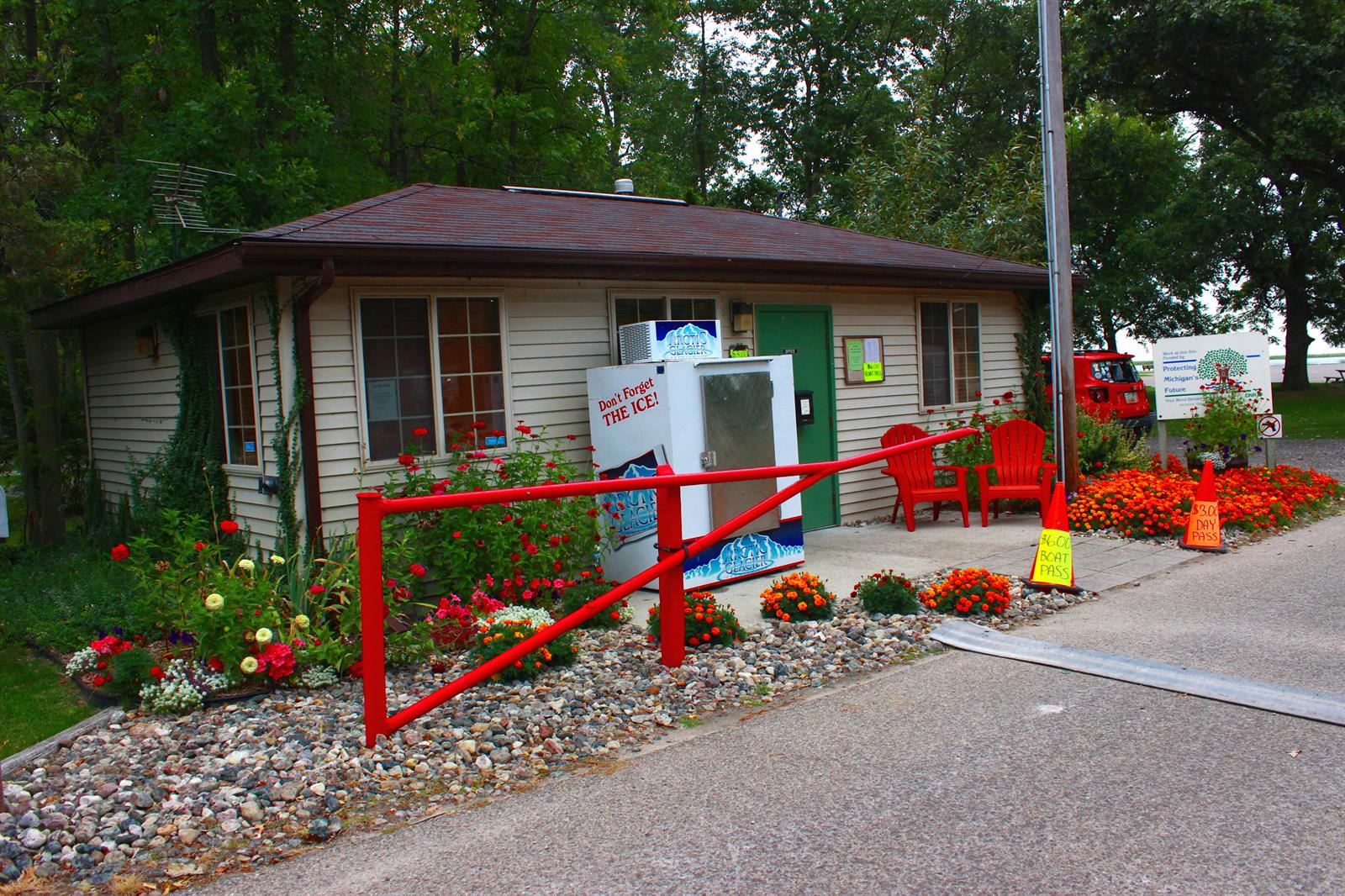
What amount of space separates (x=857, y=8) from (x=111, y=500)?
28.5 m

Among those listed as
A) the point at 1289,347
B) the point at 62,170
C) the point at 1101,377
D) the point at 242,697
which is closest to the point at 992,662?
the point at 242,697

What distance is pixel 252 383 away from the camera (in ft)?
25.4

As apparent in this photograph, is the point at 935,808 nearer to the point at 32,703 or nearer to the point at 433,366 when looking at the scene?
the point at 32,703

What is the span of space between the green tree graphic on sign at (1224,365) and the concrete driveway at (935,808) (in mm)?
6614

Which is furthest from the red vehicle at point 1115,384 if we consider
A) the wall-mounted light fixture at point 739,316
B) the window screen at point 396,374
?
the window screen at point 396,374

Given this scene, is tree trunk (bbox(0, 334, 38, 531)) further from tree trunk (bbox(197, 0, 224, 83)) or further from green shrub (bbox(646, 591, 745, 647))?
green shrub (bbox(646, 591, 745, 647))

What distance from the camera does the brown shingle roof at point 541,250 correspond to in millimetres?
7000

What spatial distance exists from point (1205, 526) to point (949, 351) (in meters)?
3.64

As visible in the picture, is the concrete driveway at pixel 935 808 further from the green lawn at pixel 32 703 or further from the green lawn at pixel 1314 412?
the green lawn at pixel 1314 412

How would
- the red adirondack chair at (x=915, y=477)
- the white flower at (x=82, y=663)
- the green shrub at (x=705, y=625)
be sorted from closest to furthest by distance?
1. the white flower at (x=82, y=663)
2. the green shrub at (x=705, y=625)
3. the red adirondack chair at (x=915, y=477)

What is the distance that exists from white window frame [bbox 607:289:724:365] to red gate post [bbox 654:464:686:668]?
3219mm

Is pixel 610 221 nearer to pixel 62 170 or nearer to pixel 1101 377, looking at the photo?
pixel 62 170

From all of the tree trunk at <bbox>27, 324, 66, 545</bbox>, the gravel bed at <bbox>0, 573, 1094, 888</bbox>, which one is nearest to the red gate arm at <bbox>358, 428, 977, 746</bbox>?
the gravel bed at <bbox>0, 573, 1094, 888</bbox>

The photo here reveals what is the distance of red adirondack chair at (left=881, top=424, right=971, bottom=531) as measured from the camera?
9.98 metres
